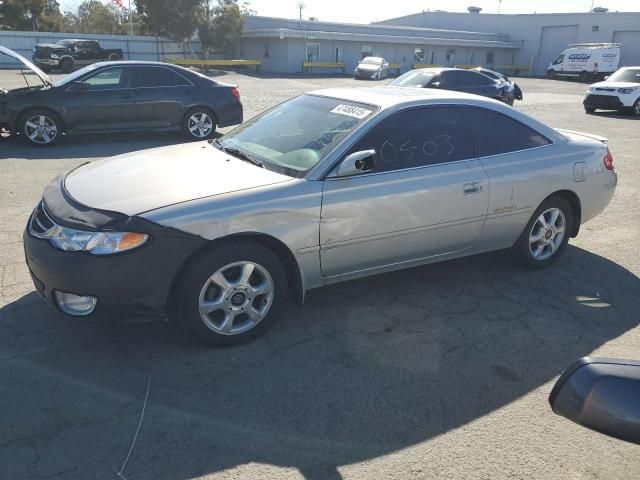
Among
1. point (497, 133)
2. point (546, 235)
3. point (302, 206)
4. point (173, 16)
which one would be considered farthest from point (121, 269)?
point (173, 16)

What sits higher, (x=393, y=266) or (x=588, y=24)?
(x=588, y=24)

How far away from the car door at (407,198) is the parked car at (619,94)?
54.7ft

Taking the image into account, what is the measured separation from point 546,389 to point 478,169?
1.78m

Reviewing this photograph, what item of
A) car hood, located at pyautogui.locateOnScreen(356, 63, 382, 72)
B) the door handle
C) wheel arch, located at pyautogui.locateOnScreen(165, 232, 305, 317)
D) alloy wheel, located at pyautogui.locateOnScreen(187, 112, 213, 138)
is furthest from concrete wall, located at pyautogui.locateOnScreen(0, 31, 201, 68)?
the door handle

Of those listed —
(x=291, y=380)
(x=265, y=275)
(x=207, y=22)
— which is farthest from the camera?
(x=207, y=22)

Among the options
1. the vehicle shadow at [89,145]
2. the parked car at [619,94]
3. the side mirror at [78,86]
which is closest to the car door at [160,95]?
the vehicle shadow at [89,145]

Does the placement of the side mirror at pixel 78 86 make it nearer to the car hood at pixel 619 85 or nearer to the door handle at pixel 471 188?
the door handle at pixel 471 188

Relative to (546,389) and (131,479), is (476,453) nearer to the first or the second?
(546,389)

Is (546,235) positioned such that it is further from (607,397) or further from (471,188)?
(607,397)

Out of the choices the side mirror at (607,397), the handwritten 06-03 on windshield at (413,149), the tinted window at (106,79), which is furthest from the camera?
the tinted window at (106,79)

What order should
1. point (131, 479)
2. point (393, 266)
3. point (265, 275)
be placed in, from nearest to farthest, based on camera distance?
point (131, 479)
point (265, 275)
point (393, 266)

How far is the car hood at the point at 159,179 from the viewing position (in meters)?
3.38

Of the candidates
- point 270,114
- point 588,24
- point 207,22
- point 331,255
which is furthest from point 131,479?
point 588,24

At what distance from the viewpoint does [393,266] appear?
4133 mm
